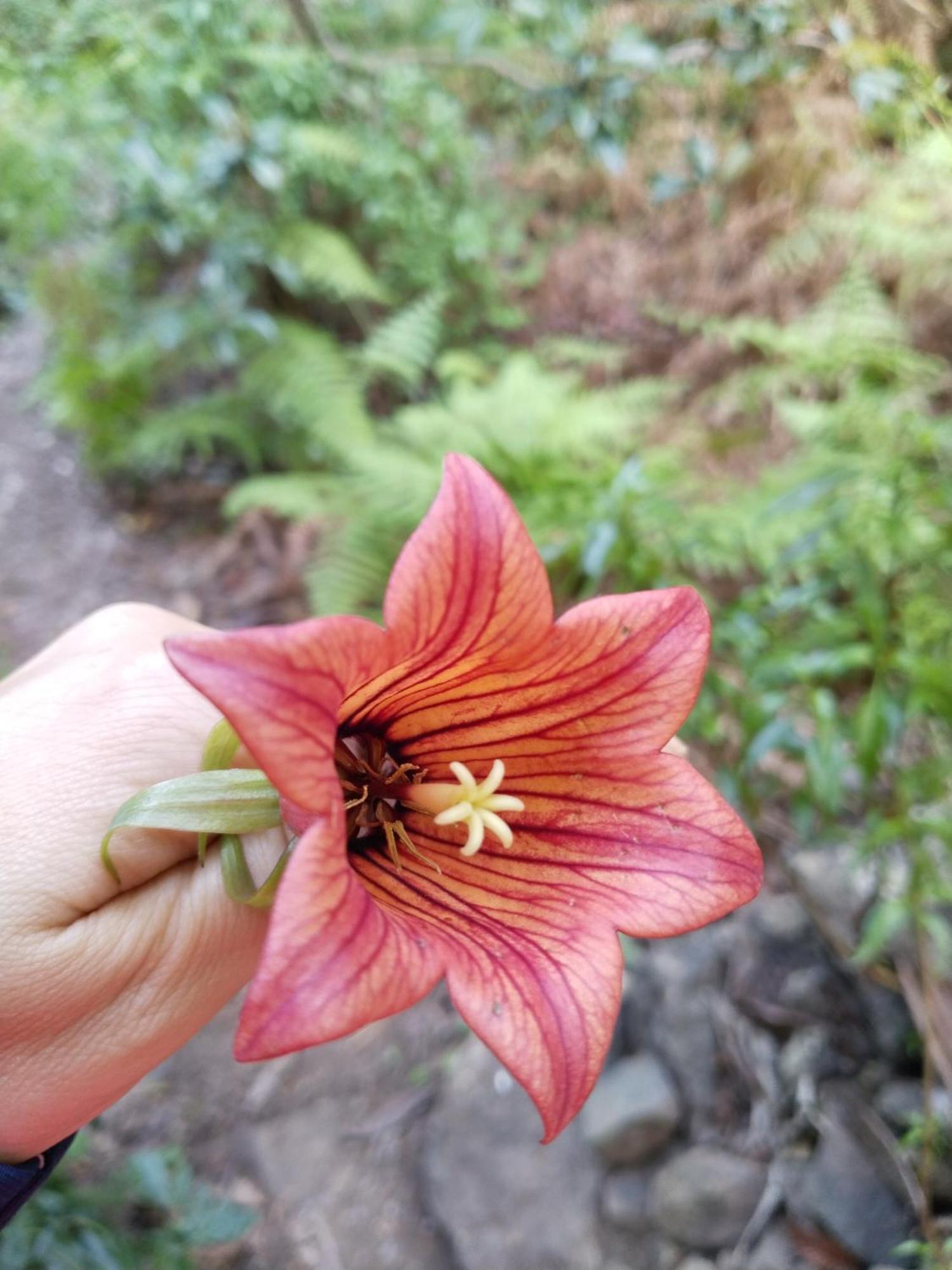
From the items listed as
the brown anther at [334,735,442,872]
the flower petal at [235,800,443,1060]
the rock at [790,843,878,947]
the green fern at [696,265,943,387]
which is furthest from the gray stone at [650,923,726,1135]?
the green fern at [696,265,943,387]

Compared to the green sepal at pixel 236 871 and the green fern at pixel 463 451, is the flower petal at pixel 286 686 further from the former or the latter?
the green fern at pixel 463 451

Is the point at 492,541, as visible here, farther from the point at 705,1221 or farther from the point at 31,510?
the point at 31,510

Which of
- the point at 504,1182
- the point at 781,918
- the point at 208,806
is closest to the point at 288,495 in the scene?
the point at 781,918

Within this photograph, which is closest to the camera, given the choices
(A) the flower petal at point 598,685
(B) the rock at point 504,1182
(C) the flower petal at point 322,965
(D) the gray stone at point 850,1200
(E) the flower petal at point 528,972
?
(C) the flower petal at point 322,965

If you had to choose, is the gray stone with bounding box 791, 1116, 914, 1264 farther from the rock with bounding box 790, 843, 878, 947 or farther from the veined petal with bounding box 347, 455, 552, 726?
the veined petal with bounding box 347, 455, 552, 726

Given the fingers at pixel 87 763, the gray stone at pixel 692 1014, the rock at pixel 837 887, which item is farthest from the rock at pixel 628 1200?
the fingers at pixel 87 763

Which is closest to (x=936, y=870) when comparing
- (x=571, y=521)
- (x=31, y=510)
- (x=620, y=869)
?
(x=571, y=521)
